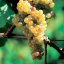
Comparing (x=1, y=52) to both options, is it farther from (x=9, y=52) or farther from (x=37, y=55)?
(x=37, y=55)

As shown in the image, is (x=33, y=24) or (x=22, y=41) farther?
(x=22, y=41)

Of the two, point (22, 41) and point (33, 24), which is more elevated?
point (33, 24)

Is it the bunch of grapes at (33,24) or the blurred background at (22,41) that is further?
the blurred background at (22,41)

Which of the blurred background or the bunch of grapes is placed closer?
the bunch of grapes

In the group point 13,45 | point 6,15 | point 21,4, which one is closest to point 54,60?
point 13,45
